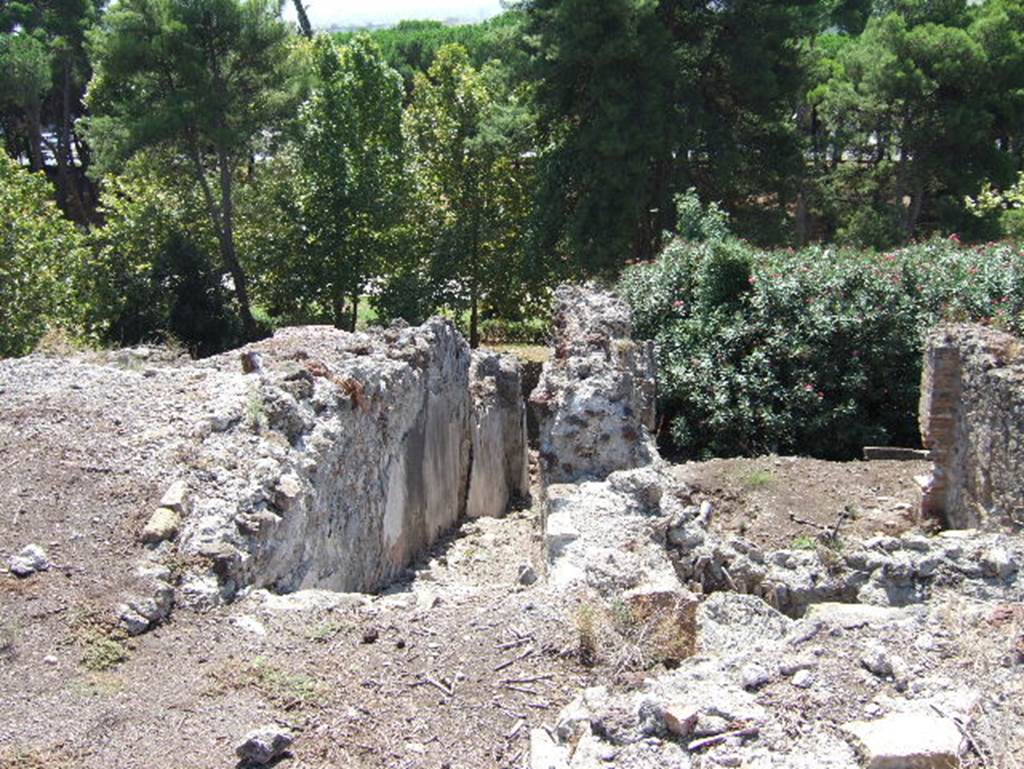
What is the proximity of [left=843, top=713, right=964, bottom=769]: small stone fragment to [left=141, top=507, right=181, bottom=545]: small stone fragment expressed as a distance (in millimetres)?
4809

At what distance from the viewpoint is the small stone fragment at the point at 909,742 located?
4.20 m

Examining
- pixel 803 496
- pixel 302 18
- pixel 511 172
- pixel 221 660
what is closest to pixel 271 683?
pixel 221 660

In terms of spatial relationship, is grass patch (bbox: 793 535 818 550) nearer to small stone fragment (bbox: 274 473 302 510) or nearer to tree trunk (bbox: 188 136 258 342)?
small stone fragment (bbox: 274 473 302 510)

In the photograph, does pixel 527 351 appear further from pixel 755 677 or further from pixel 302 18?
pixel 302 18

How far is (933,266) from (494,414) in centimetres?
700

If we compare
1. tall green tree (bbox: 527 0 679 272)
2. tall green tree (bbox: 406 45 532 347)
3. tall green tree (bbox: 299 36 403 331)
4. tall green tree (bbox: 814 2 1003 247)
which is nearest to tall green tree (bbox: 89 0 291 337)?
tall green tree (bbox: 299 36 403 331)

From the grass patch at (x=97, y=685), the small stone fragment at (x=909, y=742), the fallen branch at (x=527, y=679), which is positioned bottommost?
the grass patch at (x=97, y=685)

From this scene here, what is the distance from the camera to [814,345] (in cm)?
1538

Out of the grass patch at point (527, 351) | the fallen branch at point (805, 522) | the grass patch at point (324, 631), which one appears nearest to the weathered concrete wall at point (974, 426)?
the fallen branch at point (805, 522)

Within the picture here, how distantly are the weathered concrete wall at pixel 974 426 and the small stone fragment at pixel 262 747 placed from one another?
23.1 feet

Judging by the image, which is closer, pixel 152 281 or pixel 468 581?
pixel 468 581

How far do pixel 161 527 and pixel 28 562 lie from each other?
87 centimetres

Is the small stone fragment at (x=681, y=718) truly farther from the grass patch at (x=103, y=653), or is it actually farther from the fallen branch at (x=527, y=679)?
the grass patch at (x=103, y=653)

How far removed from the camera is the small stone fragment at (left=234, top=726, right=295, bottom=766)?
5.02m
